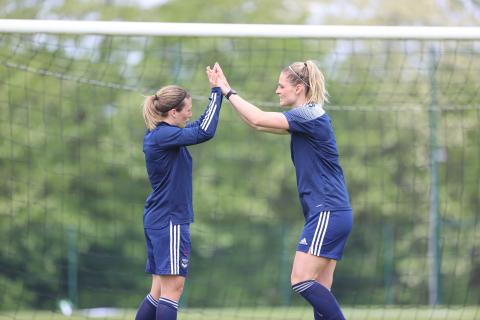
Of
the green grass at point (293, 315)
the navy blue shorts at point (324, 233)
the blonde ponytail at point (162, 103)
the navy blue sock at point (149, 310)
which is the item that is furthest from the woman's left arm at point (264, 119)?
the green grass at point (293, 315)

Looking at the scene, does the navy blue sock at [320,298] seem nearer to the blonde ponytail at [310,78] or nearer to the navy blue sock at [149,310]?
the navy blue sock at [149,310]

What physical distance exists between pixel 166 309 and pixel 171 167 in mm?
975

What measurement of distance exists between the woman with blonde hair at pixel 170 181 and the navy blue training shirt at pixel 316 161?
0.59 m

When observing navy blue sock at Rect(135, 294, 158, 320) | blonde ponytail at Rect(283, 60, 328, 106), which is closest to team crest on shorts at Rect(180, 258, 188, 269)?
navy blue sock at Rect(135, 294, 158, 320)

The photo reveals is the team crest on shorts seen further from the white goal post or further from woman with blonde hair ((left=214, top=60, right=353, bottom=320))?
the white goal post

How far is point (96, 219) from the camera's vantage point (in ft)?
52.2

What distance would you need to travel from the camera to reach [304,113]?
19.5 feet

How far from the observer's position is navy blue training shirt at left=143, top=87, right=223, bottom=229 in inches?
233

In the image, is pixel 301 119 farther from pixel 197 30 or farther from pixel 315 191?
pixel 197 30

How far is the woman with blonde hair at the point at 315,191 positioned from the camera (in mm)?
5930

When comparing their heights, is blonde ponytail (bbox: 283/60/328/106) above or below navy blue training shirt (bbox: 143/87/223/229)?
above

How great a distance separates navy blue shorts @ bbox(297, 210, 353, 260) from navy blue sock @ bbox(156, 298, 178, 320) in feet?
3.16

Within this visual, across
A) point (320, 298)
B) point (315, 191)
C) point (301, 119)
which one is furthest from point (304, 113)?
point (320, 298)

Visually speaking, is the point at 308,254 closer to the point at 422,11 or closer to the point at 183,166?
the point at 183,166
